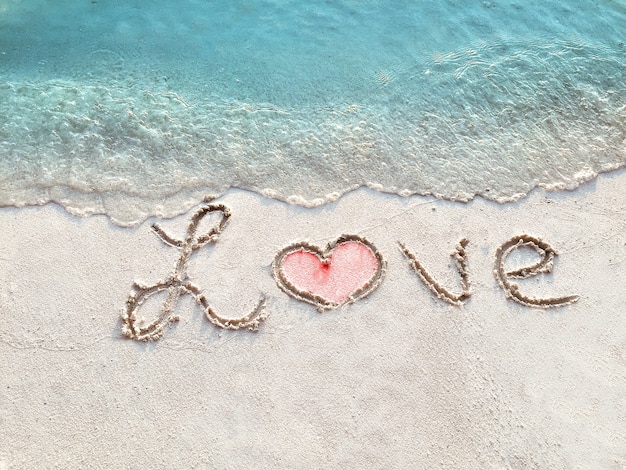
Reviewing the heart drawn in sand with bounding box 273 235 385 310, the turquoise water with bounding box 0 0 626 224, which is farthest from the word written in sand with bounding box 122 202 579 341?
the turquoise water with bounding box 0 0 626 224

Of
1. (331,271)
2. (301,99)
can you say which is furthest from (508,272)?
(301,99)

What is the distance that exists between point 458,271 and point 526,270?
24.5 inches

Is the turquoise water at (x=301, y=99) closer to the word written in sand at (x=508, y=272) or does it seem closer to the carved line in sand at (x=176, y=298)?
the carved line in sand at (x=176, y=298)

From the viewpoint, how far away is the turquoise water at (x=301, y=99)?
564cm

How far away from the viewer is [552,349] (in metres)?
4.38

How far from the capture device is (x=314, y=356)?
14.2ft

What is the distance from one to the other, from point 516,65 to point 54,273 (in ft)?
19.6

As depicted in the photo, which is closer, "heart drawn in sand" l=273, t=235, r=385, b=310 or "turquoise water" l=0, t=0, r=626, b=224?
"heart drawn in sand" l=273, t=235, r=385, b=310

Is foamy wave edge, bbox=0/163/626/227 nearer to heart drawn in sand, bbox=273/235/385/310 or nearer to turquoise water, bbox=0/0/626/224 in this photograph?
turquoise water, bbox=0/0/626/224

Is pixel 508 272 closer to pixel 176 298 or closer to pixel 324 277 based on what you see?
pixel 324 277

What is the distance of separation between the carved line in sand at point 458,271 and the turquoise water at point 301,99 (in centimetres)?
79

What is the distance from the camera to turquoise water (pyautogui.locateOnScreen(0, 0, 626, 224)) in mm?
5641

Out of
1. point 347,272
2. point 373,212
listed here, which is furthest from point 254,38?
Result: point 347,272

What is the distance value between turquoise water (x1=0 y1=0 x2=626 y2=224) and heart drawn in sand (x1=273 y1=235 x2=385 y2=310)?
26.8 inches
